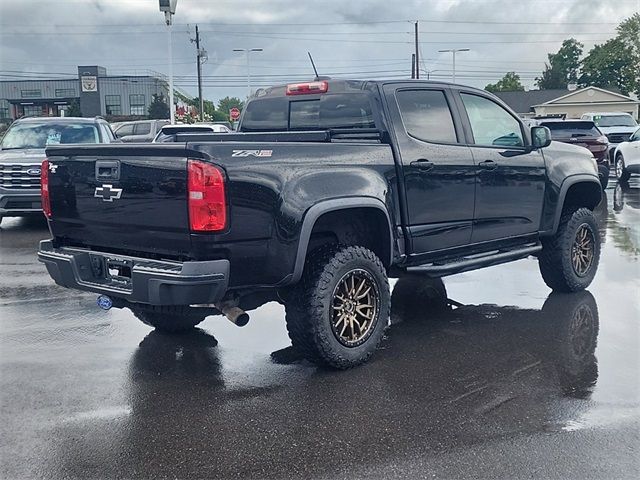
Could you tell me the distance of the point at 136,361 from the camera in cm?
520

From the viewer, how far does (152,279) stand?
422 cm

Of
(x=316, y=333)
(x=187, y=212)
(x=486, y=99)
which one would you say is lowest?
(x=316, y=333)

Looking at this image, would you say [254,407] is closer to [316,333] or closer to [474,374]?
[316,333]

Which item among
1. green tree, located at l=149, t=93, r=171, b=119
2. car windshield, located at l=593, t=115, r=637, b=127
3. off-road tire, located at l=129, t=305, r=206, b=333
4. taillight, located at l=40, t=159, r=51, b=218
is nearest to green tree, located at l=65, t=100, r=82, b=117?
green tree, located at l=149, t=93, r=171, b=119

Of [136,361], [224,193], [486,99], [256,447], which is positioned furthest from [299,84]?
[256,447]

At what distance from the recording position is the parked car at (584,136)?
16.9 metres

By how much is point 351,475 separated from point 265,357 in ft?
6.15

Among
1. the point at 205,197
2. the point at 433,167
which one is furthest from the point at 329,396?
the point at 433,167

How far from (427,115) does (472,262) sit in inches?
49.7

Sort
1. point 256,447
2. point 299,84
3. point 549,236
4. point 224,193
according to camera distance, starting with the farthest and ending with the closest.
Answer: point 549,236 → point 299,84 → point 224,193 → point 256,447

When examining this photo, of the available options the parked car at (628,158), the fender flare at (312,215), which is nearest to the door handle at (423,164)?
the fender flare at (312,215)

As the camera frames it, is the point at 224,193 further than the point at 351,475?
Result: Yes

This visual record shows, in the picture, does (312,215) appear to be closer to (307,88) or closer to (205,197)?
(205,197)

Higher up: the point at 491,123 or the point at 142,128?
the point at 142,128
